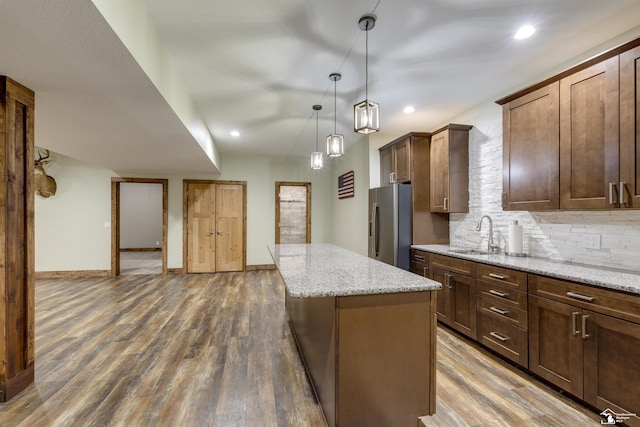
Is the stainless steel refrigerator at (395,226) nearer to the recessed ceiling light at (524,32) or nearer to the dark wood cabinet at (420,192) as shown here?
the dark wood cabinet at (420,192)

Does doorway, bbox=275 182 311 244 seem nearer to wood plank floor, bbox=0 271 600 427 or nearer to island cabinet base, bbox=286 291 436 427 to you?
wood plank floor, bbox=0 271 600 427

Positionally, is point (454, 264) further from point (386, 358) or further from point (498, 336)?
point (386, 358)

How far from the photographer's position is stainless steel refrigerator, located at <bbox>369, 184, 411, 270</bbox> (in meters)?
3.78

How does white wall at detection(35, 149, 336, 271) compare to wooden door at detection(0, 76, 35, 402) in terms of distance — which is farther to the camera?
white wall at detection(35, 149, 336, 271)

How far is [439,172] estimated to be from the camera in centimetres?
370

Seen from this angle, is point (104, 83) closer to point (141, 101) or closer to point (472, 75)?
point (141, 101)

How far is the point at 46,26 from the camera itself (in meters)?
1.34

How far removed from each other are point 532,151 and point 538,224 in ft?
2.48

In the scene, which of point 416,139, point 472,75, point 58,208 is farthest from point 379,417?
→ point 58,208

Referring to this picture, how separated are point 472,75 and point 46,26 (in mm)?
3179

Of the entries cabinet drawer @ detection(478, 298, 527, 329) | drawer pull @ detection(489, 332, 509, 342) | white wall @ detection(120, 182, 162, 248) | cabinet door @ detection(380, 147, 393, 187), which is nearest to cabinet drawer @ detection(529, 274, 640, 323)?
cabinet drawer @ detection(478, 298, 527, 329)

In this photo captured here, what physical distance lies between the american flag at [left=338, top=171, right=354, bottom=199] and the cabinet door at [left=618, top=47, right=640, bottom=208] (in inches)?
151

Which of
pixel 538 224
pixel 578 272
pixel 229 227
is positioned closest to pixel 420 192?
pixel 538 224

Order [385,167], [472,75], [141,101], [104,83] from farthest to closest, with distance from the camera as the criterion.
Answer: [385,167]
[472,75]
[141,101]
[104,83]
